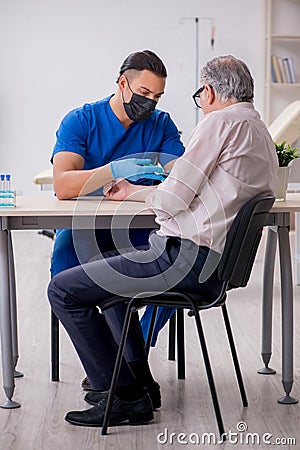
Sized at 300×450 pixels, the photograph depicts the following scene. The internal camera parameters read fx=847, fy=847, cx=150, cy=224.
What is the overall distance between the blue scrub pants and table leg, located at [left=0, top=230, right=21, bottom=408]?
8.0 inches

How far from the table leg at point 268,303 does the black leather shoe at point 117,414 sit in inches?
26.7

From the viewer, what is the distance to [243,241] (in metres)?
2.31

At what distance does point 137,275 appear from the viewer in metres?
2.40

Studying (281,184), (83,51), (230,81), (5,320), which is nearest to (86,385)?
(5,320)

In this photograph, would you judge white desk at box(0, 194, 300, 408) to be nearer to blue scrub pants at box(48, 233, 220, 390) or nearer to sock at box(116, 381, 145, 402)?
blue scrub pants at box(48, 233, 220, 390)

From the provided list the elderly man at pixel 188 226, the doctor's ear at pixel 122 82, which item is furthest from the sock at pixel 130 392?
the doctor's ear at pixel 122 82

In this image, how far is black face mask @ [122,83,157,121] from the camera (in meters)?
2.93

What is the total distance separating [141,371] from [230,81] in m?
0.93

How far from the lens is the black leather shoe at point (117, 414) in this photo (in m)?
2.49

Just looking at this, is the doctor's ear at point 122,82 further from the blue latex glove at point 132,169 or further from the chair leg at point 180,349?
the chair leg at point 180,349

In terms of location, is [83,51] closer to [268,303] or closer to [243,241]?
[268,303]

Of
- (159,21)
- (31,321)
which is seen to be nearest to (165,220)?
(31,321)

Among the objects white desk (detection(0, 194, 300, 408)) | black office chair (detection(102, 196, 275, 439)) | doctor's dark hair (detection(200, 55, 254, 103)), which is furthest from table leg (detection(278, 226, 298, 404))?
doctor's dark hair (detection(200, 55, 254, 103))

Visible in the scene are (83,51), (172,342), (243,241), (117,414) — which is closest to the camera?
(243,241)
